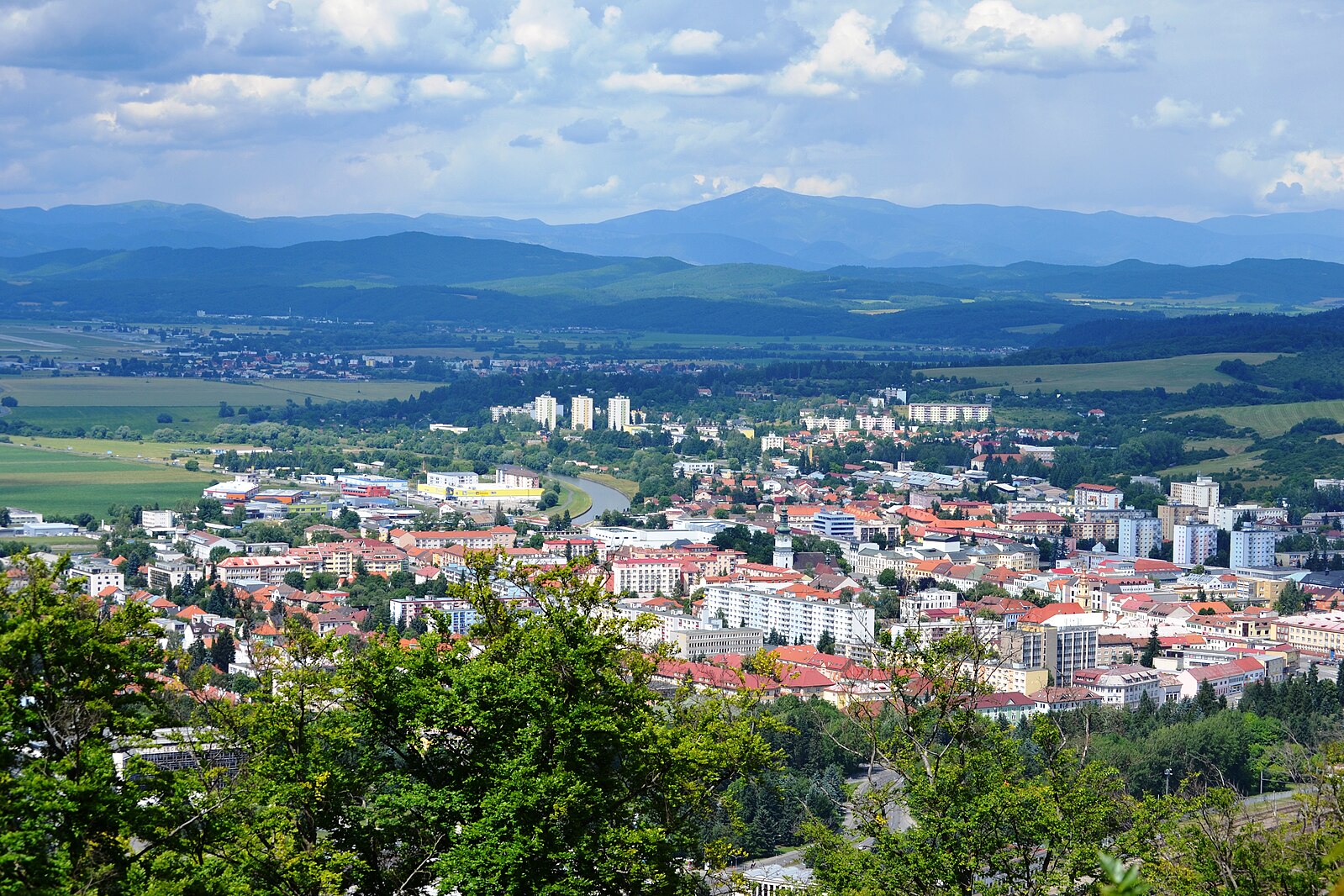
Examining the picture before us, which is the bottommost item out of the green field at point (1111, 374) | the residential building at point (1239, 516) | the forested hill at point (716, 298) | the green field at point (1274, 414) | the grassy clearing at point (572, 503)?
the grassy clearing at point (572, 503)

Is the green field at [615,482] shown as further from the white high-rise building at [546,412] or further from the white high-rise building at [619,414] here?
the white high-rise building at [546,412]

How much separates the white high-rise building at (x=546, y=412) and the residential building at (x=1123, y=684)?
50.5 meters

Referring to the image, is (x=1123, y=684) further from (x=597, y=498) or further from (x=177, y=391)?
(x=177, y=391)

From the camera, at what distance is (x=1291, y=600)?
4147 centimetres

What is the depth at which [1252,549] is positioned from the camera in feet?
159

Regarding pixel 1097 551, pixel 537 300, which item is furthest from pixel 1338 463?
pixel 537 300

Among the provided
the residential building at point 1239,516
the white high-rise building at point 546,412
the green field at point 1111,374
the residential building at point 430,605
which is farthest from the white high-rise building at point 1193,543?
the green field at point 1111,374

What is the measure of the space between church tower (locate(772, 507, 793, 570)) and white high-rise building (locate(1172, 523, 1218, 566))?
1011 cm

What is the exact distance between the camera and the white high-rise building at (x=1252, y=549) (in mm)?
48562

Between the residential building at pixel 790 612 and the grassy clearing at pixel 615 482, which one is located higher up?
the residential building at pixel 790 612

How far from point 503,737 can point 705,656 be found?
24.2 metres

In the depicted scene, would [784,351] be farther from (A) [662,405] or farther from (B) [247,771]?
(B) [247,771]

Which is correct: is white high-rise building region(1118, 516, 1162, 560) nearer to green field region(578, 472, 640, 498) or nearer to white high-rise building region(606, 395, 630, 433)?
green field region(578, 472, 640, 498)

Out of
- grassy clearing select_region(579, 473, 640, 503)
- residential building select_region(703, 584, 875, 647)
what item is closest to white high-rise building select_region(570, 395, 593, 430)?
grassy clearing select_region(579, 473, 640, 503)
